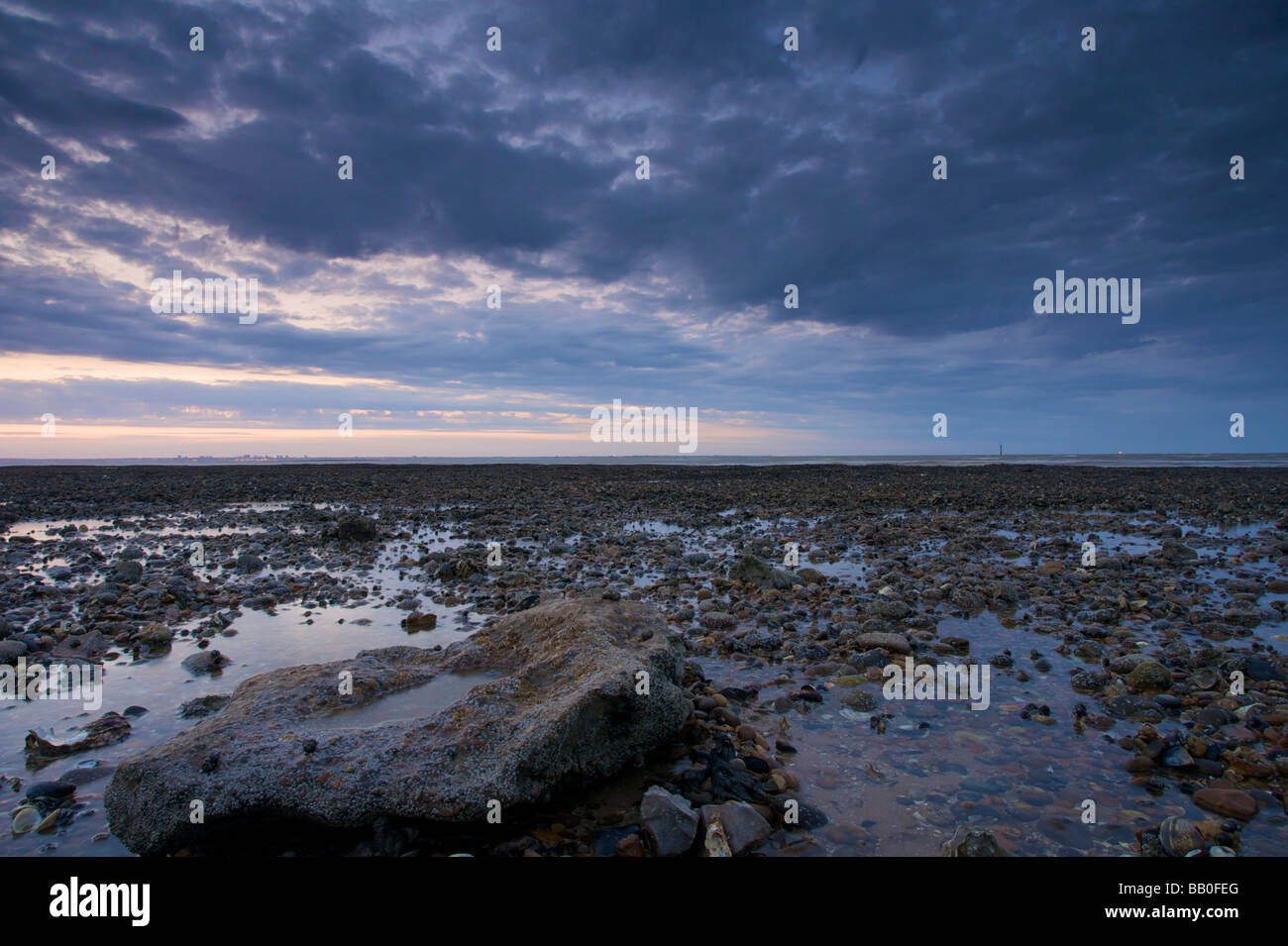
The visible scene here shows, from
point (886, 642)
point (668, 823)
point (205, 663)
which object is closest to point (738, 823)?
point (668, 823)

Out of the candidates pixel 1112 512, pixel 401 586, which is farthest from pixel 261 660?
pixel 1112 512

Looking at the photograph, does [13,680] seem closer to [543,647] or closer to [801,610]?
[543,647]

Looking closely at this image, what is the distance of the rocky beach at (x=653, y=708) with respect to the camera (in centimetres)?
432

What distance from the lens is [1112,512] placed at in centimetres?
2459

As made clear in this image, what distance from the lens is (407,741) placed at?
15.8 feet

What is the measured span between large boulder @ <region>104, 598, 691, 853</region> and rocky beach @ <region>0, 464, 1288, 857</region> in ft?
0.08

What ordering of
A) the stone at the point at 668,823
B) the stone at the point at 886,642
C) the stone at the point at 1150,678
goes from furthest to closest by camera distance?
the stone at the point at 886,642 → the stone at the point at 1150,678 → the stone at the point at 668,823

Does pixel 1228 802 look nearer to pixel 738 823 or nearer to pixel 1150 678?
pixel 1150 678

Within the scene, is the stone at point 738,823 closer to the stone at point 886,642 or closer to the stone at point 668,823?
the stone at point 668,823

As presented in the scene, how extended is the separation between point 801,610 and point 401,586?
8.09 metres

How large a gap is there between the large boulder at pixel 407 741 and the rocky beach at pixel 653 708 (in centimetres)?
3

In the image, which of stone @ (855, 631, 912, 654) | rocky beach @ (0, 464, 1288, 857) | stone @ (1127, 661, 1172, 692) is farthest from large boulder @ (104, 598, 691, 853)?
stone @ (1127, 661, 1172, 692)

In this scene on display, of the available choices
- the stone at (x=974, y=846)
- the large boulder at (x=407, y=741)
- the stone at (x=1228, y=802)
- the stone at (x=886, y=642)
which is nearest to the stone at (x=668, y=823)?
the large boulder at (x=407, y=741)

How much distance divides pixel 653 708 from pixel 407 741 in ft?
6.68
